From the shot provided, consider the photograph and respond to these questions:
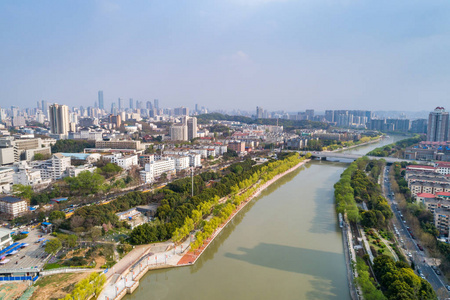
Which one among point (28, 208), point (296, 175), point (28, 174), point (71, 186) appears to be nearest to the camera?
point (28, 208)

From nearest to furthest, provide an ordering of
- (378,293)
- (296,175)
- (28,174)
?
1. (378,293)
2. (28,174)
3. (296,175)

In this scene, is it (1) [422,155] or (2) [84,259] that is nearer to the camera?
(2) [84,259]

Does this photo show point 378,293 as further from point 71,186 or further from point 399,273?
point 71,186

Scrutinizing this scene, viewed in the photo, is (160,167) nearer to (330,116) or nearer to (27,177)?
(27,177)

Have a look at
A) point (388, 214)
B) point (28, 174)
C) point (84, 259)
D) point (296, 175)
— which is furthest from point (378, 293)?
point (28, 174)

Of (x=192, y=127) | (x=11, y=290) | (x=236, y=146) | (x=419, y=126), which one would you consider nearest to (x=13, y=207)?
(x=11, y=290)

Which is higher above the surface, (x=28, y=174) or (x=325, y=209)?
(x=28, y=174)

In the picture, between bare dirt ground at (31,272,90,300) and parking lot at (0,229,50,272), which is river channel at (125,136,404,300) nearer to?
bare dirt ground at (31,272,90,300)
